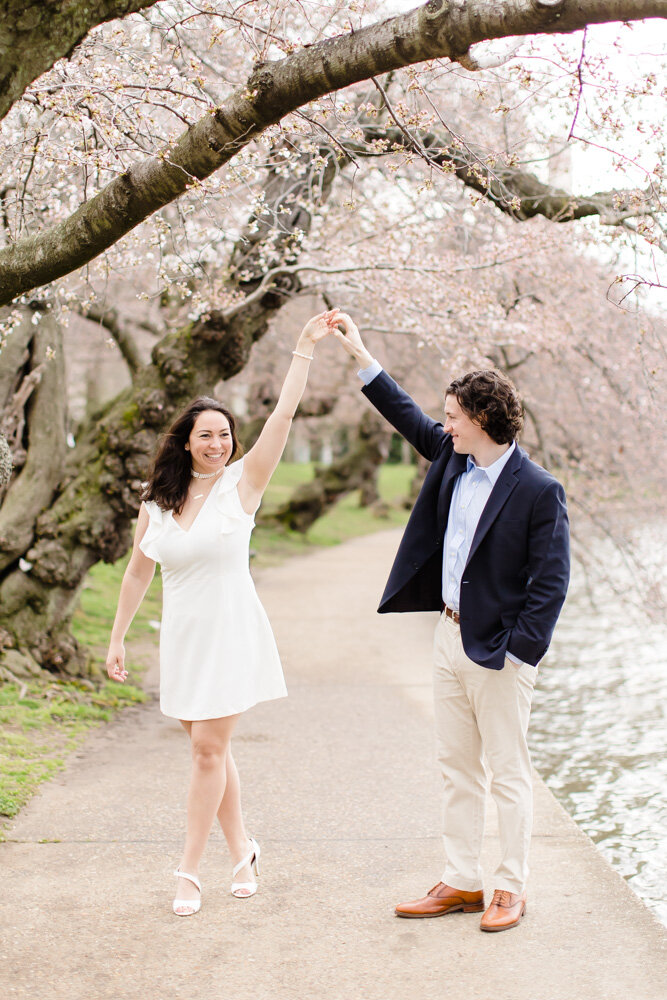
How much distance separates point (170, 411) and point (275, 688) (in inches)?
174

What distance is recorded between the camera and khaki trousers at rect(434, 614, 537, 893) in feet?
11.8

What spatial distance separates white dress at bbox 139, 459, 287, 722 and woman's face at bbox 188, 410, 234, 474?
5.9 inches

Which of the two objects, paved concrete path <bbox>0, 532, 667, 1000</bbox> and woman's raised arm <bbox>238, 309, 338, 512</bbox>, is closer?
paved concrete path <bbox>0, 532, 667, 1000</bbox>

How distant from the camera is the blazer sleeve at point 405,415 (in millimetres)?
3961

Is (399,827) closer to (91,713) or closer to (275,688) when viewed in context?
(275,688)

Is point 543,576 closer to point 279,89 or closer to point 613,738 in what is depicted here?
point 279,89

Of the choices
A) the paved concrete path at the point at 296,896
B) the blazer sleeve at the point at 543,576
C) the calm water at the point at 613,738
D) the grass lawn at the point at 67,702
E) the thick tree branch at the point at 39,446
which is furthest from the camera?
the thick tree branch at the point at 39,446

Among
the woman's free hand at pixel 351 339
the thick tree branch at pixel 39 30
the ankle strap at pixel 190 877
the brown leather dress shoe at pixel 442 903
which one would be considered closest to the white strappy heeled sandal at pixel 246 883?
the ankle strap at pixel 190 877

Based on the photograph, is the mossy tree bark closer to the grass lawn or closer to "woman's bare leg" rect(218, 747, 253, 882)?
the grass lawn

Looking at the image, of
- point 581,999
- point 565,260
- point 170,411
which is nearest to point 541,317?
point 565,260

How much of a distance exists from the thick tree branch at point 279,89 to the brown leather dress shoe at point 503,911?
2.92m

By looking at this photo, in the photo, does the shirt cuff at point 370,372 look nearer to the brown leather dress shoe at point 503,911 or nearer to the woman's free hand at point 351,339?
the woman's free hand at point 351,339

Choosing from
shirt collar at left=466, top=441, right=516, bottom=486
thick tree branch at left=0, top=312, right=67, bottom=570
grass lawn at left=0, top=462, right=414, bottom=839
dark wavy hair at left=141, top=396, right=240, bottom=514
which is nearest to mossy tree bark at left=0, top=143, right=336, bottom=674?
thick tree branch at left=0, top=312, right=67, bottom=570

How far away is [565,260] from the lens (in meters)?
9.92
